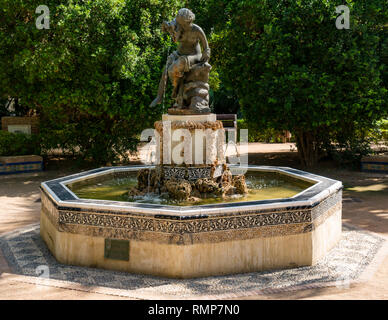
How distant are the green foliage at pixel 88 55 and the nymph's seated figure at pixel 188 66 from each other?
473cm

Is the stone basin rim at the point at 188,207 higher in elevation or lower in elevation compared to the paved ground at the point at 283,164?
higher

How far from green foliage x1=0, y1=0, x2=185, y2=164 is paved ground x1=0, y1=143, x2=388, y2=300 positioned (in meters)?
2.52

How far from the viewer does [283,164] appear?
15.2 metres

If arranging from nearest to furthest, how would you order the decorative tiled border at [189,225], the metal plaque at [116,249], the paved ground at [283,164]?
the paved ground at [283,164] → the decorative tiled border at [189,225] → the metal plaque at [116,249]

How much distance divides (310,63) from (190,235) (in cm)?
874

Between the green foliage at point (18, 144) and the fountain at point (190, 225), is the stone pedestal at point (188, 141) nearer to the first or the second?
the fountain at point (190, 225)

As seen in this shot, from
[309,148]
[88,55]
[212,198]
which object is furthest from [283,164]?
[212,198]

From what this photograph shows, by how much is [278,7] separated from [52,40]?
623 centimetres

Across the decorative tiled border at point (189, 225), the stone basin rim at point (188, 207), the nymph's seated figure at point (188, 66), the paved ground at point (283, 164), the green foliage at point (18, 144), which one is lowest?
the paved ground at point (283, 164)

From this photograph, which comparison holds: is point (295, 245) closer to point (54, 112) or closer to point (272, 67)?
point (272, 67)

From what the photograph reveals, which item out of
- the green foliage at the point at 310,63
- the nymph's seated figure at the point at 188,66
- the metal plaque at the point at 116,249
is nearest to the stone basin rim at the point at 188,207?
the metal plaque at the point at 116,249

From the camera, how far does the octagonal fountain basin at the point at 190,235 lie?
517 cm

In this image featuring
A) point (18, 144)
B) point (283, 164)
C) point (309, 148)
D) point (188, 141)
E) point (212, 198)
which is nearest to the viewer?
point (212, 198)

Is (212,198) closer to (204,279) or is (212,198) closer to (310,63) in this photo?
(204,279)
